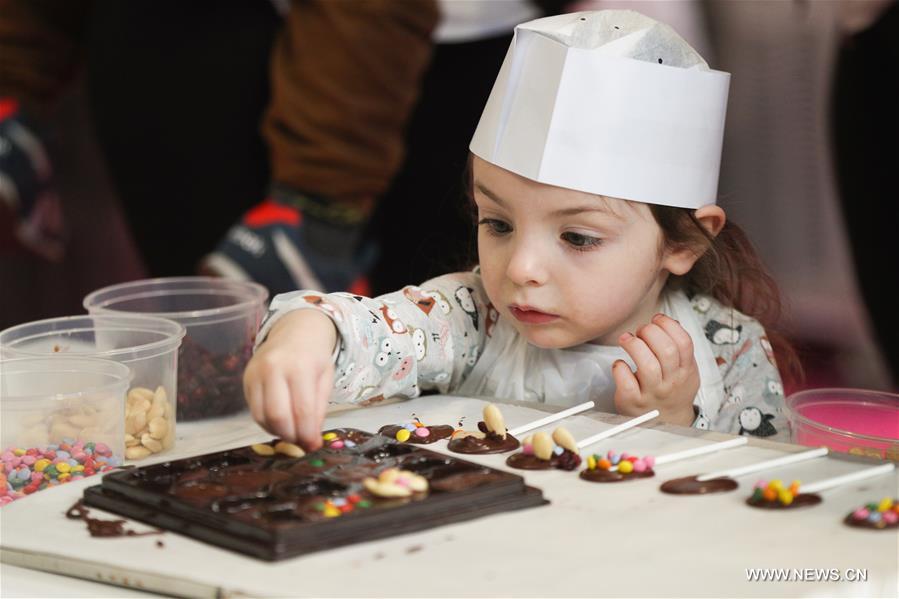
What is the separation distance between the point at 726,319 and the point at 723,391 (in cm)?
8

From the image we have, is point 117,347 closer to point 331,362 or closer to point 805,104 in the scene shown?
point 331,362

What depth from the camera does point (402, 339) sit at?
1071 millimetres

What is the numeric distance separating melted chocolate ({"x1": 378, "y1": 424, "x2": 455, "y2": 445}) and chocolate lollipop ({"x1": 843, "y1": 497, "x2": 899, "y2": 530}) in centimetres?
33

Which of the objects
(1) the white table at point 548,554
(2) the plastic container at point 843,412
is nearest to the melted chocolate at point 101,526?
(1) the white table at point 548,554

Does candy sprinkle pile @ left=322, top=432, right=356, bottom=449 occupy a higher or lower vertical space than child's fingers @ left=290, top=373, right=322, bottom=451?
lower

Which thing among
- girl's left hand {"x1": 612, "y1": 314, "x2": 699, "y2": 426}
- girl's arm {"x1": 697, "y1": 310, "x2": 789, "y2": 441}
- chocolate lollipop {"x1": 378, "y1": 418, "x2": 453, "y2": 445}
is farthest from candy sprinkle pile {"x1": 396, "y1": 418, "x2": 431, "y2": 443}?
girl's arm {"x1": 697, "y1": 310, "x2": 789, "y2": 441}

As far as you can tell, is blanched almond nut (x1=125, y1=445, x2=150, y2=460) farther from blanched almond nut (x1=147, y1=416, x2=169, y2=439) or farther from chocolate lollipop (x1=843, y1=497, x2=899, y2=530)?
chocolate lollipop (x1=843, y1=497, x2=899, y2=530)

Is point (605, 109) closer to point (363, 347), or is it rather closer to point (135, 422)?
point (363, 347)

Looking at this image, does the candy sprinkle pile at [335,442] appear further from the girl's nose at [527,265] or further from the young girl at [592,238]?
the girl's nose at [527,265]

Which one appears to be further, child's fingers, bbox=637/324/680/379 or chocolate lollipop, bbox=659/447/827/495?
child's fingers, bbox=637/324/680/379

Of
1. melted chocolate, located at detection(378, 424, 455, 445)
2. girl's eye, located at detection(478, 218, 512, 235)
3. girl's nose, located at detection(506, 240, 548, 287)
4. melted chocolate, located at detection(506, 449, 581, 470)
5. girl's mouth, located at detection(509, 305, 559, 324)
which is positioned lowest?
melted chocolate, located at detection(378, 424, 455, 445)

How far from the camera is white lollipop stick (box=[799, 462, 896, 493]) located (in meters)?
0.78

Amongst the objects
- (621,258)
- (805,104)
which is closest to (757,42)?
(805,104)

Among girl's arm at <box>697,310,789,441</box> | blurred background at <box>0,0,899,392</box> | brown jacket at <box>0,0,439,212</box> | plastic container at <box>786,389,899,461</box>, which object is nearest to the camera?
plastic container at <box>786,389,899,461</box>
